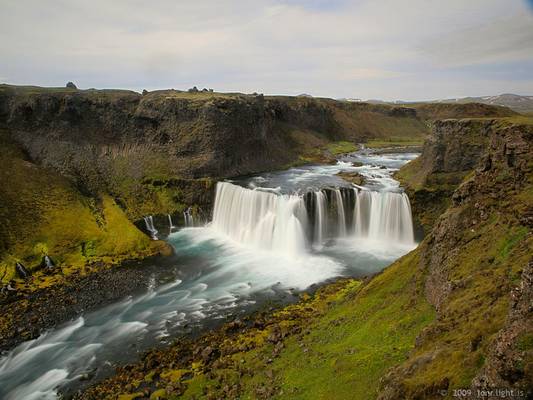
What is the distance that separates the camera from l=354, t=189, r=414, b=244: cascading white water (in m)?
39.3

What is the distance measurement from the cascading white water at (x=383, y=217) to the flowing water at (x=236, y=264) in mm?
107

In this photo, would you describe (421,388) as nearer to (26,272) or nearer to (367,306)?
(367,306)

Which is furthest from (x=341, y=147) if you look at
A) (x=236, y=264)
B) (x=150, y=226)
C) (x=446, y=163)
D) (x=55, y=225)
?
(x=55, y=225)

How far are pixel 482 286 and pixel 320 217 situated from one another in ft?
95.5

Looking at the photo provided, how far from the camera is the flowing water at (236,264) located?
22531mm

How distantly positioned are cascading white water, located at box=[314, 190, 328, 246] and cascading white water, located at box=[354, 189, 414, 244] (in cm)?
342

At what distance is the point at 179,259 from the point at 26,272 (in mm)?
Result: 13302

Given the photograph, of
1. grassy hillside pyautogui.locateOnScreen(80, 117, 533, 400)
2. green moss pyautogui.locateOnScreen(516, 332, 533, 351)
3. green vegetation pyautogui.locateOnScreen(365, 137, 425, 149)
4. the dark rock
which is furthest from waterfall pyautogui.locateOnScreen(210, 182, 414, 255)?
green vegetation pyautogui.locateOnScreen(365, 137, 425, 149)

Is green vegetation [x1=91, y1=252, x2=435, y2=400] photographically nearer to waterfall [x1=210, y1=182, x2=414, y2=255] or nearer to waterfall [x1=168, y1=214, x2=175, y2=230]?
waterfall [x1=210, y1=182, x2=414, y2=255]

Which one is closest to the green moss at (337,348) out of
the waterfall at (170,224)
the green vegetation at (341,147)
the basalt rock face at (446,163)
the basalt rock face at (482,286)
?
the basalt rock face at (482,286)

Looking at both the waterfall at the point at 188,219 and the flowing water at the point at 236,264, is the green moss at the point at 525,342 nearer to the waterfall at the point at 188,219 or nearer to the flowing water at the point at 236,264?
the flowing water at the point at 236,264

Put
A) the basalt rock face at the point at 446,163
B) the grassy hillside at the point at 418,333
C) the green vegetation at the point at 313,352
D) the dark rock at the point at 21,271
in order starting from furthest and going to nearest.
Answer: the basalt rock face at the point at 446,163
the dark rock at the point at 21,271
the green vegetation at the point at 313,352
the grassy hillside at the point at 418,333

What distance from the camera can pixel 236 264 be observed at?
3594 cm

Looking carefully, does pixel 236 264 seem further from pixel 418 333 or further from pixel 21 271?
pixel 418 333
